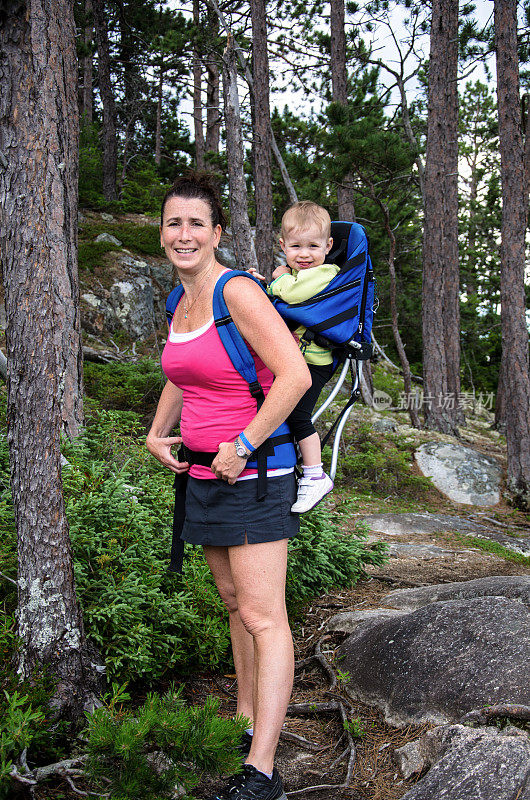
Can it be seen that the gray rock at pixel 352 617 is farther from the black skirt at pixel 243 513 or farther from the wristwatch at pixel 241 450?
the wristwatch at pixel 241 450

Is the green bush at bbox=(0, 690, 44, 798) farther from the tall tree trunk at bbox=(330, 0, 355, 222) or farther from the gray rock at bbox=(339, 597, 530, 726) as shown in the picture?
the tall tree trunk at bbox=(330, 0, 355, 222)

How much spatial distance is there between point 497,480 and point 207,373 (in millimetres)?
10633

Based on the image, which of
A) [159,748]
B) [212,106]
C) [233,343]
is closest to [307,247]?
[233,343]

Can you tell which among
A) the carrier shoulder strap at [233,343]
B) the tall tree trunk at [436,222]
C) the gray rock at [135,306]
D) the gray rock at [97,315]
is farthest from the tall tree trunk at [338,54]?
the carrier shoulder strap at [233,343]

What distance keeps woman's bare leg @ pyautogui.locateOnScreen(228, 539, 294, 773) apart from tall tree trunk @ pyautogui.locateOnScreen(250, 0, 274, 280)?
35.2 ft

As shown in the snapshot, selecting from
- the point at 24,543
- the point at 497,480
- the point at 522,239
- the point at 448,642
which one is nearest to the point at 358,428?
the point at 497,480

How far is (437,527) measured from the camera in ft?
28.1

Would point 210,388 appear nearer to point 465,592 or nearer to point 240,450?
point 240,450

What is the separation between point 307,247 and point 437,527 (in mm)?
6531

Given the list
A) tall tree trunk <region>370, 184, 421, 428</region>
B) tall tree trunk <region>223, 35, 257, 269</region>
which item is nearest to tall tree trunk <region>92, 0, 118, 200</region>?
tall tree trunk <region>223, 35, 257, 269</region>

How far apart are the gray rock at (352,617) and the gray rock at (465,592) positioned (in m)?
0.21

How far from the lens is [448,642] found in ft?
→ 10.4

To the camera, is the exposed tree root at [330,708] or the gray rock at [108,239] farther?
the gray rock at [108,239]

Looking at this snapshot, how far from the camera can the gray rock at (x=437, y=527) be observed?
812 cm
